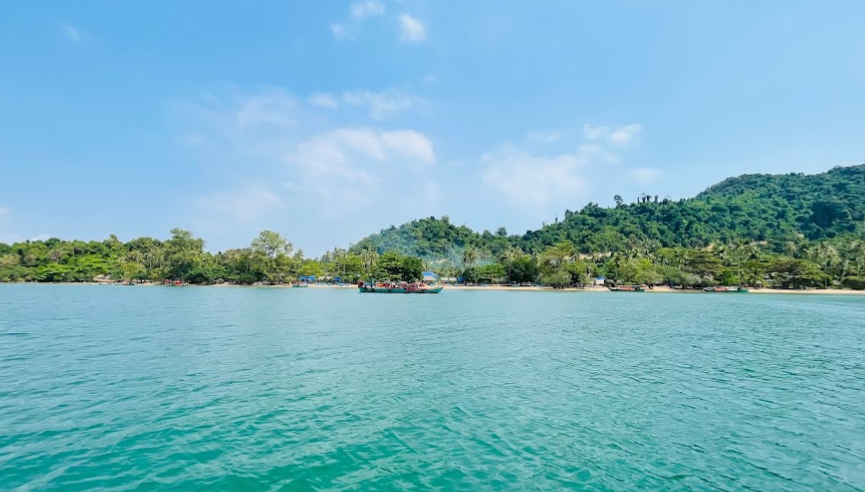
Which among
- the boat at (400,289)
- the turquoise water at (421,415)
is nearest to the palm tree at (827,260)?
the boat at (400,289)

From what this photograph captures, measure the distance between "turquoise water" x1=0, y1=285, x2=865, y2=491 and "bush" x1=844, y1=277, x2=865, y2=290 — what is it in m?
129

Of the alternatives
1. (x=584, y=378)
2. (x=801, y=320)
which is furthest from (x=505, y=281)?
(x=584, y=378)

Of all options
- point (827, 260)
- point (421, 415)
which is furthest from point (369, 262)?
point (421, 415)

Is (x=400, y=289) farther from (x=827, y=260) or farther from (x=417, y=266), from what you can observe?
(x=827, y=260)

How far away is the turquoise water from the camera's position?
1063 cm

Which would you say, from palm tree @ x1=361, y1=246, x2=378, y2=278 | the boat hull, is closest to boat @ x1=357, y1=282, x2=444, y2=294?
the boat hull

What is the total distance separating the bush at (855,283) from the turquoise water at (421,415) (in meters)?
129

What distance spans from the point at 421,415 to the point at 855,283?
162 meters

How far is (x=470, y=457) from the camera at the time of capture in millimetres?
11578

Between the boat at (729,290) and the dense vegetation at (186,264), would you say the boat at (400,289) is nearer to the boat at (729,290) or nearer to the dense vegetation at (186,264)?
the dense vegetation at (186,264)

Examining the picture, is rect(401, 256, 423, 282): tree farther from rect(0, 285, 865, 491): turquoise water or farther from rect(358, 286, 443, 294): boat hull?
rect(0, 285, 865, 491): turquoise water

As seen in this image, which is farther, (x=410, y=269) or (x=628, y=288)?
(x=410, y=269)

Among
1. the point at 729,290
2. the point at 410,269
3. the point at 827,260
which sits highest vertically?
the point at 827,260

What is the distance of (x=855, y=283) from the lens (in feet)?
403
